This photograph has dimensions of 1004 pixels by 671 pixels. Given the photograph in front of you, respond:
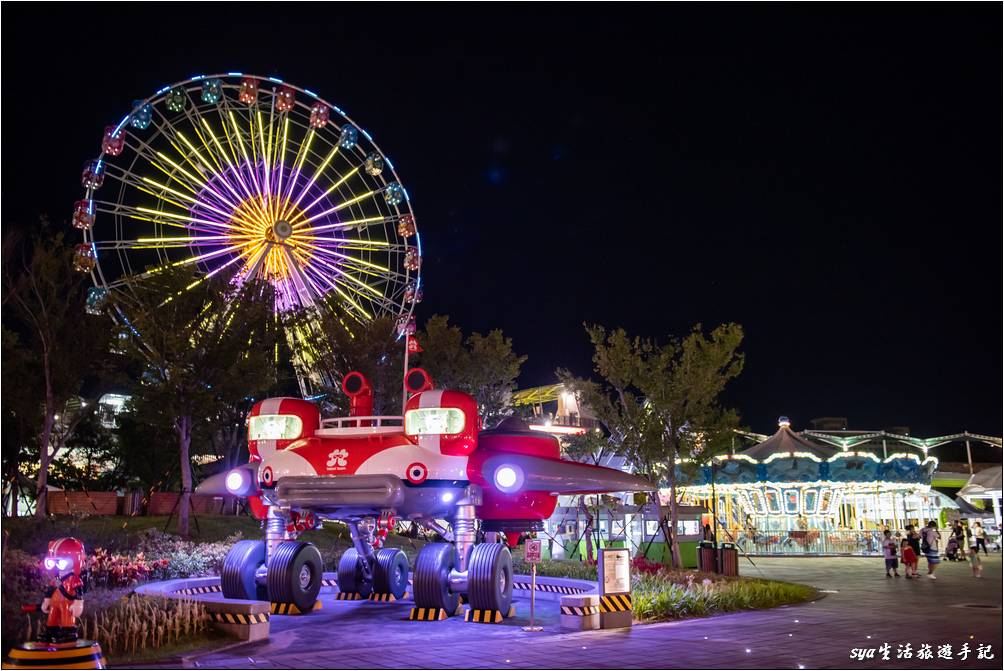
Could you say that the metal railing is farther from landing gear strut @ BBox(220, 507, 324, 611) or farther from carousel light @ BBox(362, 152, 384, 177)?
landing gear strut @ BBox(220, 507, 324, 611)

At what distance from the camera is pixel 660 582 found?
55.6 ft

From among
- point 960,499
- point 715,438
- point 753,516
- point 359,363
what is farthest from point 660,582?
point 960,499

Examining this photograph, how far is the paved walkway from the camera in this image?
10461mm

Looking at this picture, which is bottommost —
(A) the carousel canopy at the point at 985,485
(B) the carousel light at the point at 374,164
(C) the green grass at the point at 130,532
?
(C) the green grass at the point at 130,532

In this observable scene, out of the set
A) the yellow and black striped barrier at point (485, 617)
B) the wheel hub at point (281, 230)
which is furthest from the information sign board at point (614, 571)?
the wheel hub at point (281, 230)

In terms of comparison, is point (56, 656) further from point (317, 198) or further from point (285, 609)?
point (317, 198)

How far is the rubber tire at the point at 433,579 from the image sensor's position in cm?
1377

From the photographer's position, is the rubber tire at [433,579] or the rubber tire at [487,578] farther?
the rubber tire at [433,579]

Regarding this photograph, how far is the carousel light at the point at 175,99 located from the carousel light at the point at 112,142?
1.90 metres

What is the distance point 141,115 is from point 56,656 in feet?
81.7

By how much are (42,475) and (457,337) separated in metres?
16.7

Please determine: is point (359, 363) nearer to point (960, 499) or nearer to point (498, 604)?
point (498, 604)

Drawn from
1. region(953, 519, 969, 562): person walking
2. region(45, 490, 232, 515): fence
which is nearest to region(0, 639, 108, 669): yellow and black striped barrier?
region(45, 490, 232, 515): fence

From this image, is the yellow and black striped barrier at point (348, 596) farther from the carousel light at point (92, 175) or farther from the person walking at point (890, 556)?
the carousel light at point (92, 175)
